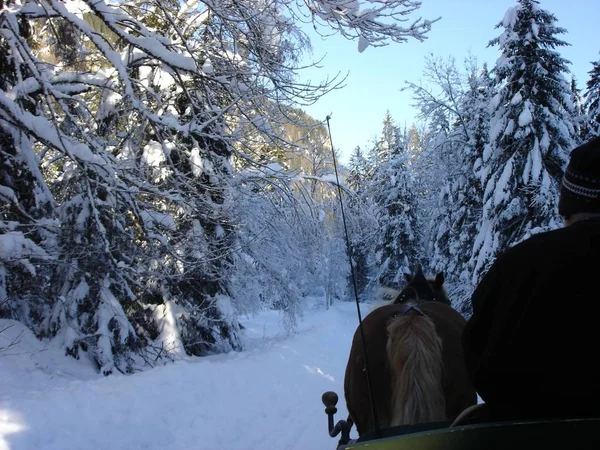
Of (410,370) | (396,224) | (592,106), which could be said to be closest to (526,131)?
(592,106)

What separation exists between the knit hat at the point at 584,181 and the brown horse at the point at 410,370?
147 centimetres

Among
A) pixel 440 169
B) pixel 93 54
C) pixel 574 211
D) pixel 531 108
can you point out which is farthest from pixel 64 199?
pixel 440 169

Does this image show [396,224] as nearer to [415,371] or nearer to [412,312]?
[412,312]

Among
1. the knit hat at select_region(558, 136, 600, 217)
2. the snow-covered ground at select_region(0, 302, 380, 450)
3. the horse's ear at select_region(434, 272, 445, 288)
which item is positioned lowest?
the snow-covered ground at select_region(0, 302, 380, 450)

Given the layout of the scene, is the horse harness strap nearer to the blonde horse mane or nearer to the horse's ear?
the blonde horse mane

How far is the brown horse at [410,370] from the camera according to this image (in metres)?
2.74

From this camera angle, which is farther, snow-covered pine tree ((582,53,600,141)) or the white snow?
snow-covered pine tree ((582,53,600,141))

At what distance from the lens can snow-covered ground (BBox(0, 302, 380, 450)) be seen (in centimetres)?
507

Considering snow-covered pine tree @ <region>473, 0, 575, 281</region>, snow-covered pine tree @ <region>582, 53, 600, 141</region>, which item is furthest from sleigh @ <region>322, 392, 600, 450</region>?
snow-covered pine tree @ <region>582, 53, 600, 141</region>

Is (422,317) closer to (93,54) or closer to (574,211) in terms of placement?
(574,211)

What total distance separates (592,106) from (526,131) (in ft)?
21.1

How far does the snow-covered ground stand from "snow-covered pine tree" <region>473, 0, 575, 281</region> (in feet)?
23.2

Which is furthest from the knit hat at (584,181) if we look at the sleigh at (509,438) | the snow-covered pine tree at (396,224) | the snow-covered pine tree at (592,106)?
the snow-covered pine tree at (396,224)

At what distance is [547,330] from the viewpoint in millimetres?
1469
